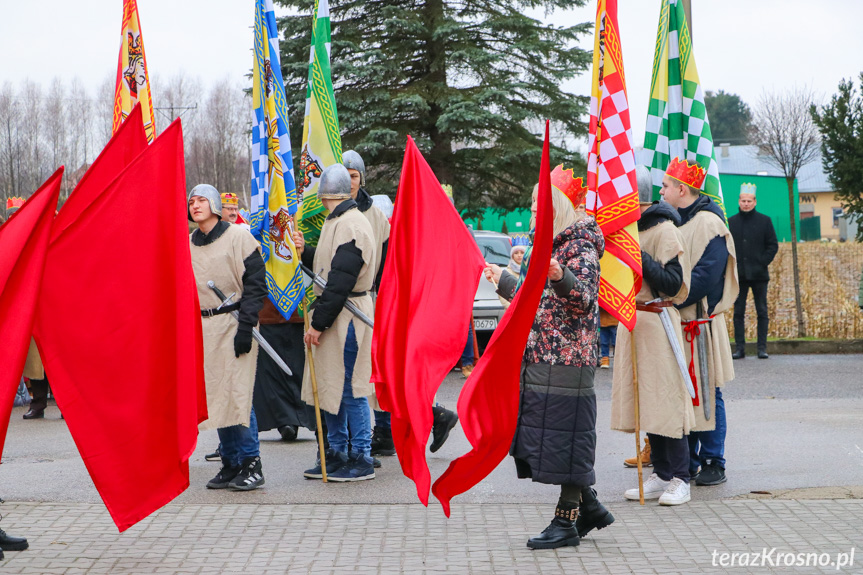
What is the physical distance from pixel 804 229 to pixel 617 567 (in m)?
59.1

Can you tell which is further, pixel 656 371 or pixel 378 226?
pixel 378 226

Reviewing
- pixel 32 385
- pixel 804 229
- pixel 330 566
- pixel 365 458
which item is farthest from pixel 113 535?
pixel 804 229

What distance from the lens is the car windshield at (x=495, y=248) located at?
1600cm

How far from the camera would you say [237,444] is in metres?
7.17

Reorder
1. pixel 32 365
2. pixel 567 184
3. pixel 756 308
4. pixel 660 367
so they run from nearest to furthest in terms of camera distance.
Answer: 1. pixel 567 184
2. pixel 660 367
3. pixel 32 365
4. pixel 756 308

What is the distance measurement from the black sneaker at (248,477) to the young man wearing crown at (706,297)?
2995 millimetres

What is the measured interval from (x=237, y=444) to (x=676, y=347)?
3.09 m

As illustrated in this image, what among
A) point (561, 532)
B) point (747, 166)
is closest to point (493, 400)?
point (561, 532)

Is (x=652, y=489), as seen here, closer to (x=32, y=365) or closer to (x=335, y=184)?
(x=335, y=184)

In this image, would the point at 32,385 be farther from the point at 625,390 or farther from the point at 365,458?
the point at 625,390

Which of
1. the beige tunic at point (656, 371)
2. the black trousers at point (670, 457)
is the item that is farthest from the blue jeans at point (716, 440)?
the beige tunic at point (656, 371)

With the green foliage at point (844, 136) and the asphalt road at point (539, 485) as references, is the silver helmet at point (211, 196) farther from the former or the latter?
the green foliage at point (844, 136)

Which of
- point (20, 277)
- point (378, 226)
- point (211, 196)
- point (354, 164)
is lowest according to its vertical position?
point (20, 277)

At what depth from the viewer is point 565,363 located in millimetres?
5434
